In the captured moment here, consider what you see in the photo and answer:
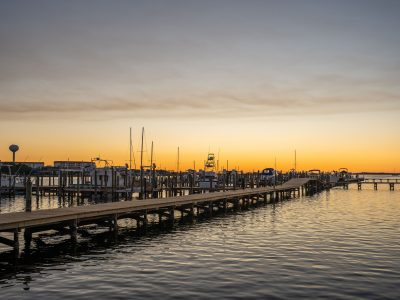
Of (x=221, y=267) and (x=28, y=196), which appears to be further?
(x=28, y=196)

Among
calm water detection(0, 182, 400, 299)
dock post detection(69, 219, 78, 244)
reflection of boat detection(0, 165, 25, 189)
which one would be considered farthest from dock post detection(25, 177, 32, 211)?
reflection of boat detection(0, 165, 25, 189)

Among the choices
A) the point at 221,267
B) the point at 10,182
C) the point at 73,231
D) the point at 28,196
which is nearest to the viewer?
the point at 221,267

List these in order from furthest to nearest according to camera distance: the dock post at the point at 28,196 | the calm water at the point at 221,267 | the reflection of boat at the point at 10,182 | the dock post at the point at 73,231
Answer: the reflection of boat at the point at 10,182 → the dock post at the point at 28,196 → the dock post at the point at 73,231 → the calm water at the point at 221,267

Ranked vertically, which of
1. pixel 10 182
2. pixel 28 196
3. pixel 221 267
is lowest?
pixel 221 267

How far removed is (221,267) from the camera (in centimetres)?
1772

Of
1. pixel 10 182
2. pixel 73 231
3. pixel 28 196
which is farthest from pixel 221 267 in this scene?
pixel 10 182

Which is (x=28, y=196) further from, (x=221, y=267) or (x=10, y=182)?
(x=10, y=182)

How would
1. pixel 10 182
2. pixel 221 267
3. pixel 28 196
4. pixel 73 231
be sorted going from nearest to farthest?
pixel 221 267 < pixel 73 231 < pixel 28 196 < pixel 10 182

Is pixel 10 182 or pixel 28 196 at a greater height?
pixel 10 182

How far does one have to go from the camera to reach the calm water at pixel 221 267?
569 inches

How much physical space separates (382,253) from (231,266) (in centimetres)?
738

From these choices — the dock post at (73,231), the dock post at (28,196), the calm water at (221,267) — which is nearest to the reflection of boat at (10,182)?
the dock post at (28,196)

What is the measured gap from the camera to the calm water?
1446cm

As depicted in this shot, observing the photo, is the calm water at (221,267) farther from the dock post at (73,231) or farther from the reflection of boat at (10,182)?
the reflection of boat at (10,182)
